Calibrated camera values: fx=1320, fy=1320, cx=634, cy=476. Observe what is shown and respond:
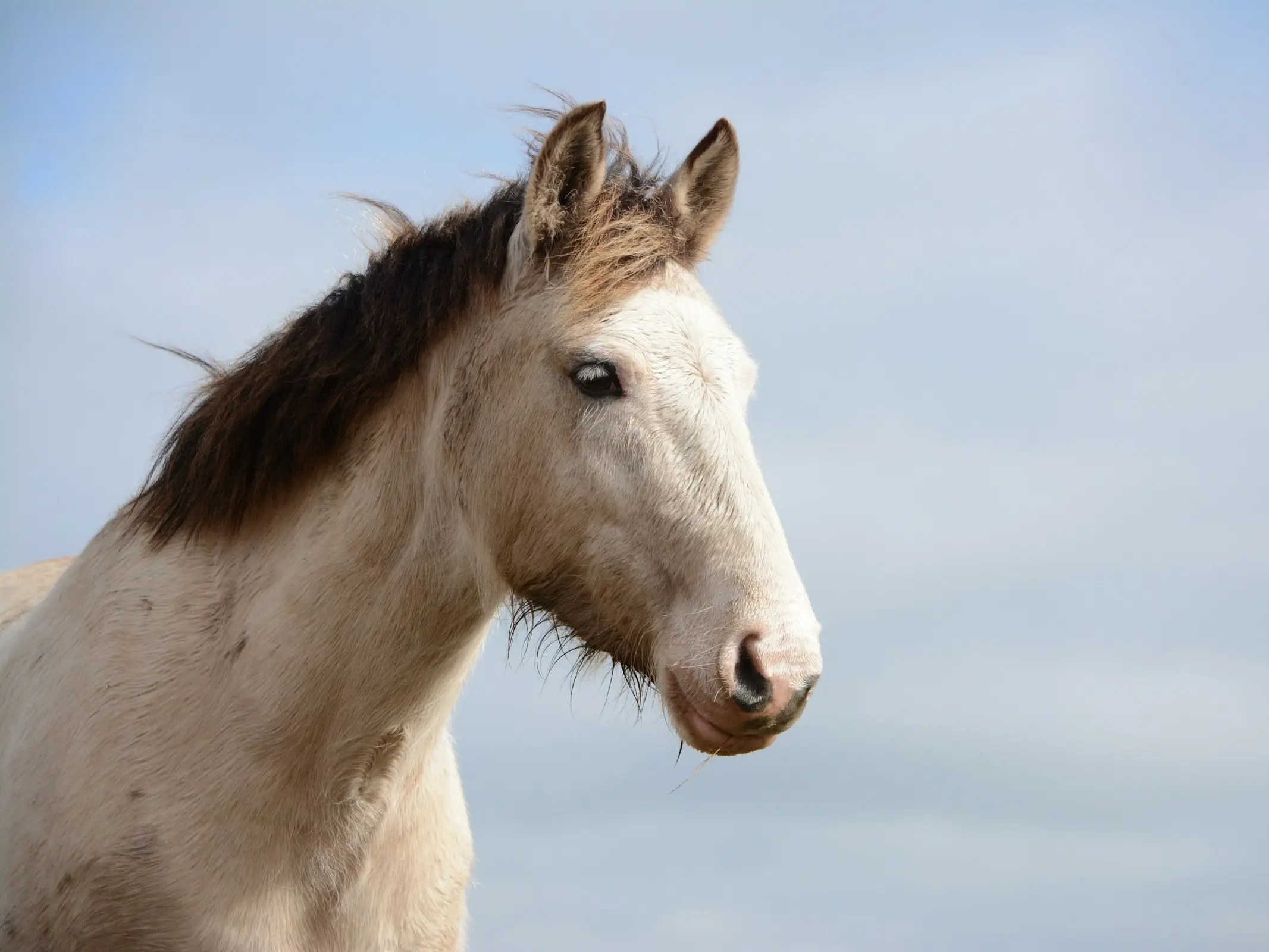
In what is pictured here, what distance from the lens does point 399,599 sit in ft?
14.2

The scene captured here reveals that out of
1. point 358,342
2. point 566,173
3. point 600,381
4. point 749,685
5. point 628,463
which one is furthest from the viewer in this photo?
point 358,342

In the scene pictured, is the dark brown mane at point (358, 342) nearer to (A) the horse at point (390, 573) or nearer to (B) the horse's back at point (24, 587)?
(A) the horse at point (390, 573)

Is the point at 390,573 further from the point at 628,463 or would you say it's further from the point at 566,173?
the point at 566,173

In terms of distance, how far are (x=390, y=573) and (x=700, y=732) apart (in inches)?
47.4

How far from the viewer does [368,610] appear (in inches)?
171

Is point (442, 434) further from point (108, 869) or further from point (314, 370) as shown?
point (108, 869)

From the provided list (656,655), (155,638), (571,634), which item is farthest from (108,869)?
(656,655)

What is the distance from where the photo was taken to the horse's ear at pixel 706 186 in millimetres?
4844

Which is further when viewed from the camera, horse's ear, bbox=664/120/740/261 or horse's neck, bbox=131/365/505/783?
horse's ear, bbox=664/120/740/261

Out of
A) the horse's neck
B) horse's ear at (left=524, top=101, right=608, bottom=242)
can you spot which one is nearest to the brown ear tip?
horse's ear at (left=524, top=101, right=608, bottom=242)

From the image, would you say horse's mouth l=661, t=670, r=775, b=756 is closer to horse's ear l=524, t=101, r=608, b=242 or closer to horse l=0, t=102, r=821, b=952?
horse l=0, t=102, r=821, b=952

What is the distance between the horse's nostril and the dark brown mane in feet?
4.45

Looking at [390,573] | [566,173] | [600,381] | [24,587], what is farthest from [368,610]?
[24,587]

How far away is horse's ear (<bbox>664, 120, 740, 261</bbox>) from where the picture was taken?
484 centimetres
